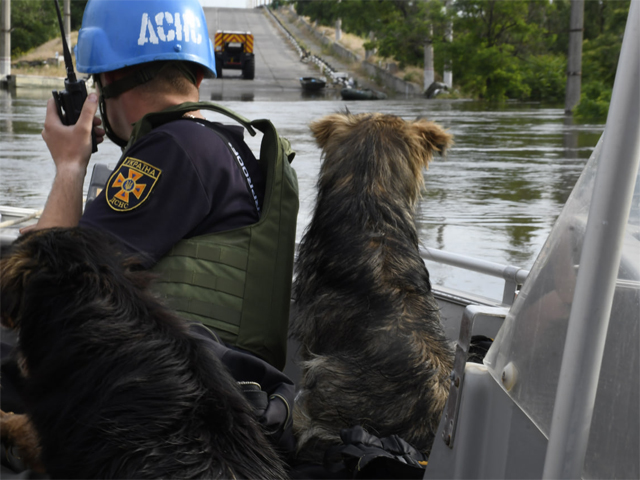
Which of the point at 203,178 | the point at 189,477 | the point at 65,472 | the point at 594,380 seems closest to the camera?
the point at 594,380

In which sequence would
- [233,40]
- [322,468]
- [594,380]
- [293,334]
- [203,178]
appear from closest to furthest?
[594,380], [203,178], [322,468], [293,334], [233,40]

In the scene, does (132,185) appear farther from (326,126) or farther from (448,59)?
(448,59)

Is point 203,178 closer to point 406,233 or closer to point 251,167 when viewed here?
point 251,167

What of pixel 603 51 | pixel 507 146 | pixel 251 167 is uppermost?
pixel 603 51

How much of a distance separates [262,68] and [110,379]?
4804cm

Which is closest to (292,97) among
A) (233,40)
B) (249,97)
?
(249,97)

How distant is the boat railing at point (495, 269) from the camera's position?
3291mm

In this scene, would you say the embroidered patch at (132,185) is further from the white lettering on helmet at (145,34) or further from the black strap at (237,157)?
the white lettering on helmet at (145,34)

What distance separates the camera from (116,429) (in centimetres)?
159

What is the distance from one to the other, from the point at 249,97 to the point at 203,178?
96.5ft

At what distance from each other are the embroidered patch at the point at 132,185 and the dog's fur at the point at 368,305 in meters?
1.06

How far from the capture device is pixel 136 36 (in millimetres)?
2824

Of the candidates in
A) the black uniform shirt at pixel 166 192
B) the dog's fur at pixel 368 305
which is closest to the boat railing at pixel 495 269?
the dog's fur at pixel 368 305

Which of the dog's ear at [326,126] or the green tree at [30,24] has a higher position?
the green tree at [30,24]
